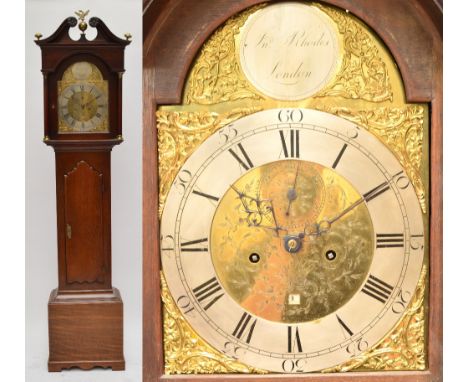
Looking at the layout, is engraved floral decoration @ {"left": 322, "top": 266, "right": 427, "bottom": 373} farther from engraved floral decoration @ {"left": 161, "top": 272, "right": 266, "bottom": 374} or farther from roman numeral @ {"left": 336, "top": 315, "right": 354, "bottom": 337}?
engraved floral decoration @ {"left": 161, "top": 272, "right": 266, "bottom": 374}

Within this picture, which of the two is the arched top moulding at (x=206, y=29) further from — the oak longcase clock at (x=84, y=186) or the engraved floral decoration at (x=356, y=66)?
the oak longcase clock at (x=84, y=186)

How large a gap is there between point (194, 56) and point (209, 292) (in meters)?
0.71

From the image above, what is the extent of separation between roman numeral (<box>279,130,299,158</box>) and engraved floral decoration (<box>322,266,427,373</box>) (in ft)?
1.79

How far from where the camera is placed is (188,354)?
2936 millimetres

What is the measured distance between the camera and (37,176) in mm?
3535

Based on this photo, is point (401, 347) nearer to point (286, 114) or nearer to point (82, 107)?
point (286, 114)

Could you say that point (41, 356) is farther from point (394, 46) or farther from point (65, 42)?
point (394, 46)

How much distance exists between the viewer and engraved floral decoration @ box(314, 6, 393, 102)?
2910 millimetres

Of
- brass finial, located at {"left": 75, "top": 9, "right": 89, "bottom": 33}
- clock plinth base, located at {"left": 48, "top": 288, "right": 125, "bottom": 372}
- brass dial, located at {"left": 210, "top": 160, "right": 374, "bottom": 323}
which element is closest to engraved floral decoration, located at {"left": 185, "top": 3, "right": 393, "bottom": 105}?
brass dial, located at {"left": 210, "top": 160, "right": 374, "bottom": 323}

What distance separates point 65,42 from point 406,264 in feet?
4.38

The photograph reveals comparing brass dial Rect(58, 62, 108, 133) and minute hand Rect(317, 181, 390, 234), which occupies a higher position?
brass dial Rect(58, 62, 108, 133)

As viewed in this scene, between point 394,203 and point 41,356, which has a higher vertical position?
point 394,203

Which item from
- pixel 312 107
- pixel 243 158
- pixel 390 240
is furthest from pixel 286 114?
pixel 390 240

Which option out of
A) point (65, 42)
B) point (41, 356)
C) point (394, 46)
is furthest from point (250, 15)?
point (41, 356)
